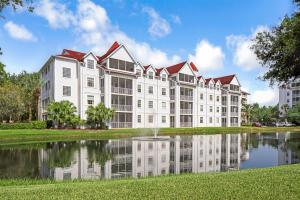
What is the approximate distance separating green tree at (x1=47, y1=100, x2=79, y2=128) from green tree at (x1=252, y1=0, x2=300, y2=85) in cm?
2631

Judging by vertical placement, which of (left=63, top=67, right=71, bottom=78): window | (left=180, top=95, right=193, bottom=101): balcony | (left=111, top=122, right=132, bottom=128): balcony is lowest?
(left=111, top=122, right=132, bottom=128): balcony

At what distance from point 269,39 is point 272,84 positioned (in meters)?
4.05

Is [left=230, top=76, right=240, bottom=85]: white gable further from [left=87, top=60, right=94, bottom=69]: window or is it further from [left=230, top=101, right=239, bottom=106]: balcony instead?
[left=87, top=60, right=94, bottom=69]: window

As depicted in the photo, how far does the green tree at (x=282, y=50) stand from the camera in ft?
62.2

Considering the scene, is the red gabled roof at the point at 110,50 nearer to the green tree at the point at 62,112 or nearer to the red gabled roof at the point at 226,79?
→ the green tree at the point at 62,112

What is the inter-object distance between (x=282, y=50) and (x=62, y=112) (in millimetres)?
29065

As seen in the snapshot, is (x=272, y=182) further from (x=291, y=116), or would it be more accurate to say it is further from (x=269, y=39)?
(x=291, y=116)

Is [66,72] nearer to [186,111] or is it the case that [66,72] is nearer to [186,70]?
[186,70]

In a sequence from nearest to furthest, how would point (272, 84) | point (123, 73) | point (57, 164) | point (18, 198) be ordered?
1. point (18, 198)
2. point (57, 164)
3. point (272, 84)
4. point (123, 73)

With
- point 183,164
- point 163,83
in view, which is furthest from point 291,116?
point 183,164

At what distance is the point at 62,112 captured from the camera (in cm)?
3931

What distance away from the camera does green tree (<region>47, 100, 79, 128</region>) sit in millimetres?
39250

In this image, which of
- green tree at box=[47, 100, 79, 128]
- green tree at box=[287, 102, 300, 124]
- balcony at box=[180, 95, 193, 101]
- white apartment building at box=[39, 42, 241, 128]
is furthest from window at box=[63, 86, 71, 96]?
green tree at box=[287, 102, 300, 124]

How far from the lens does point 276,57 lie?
22.3 meters
